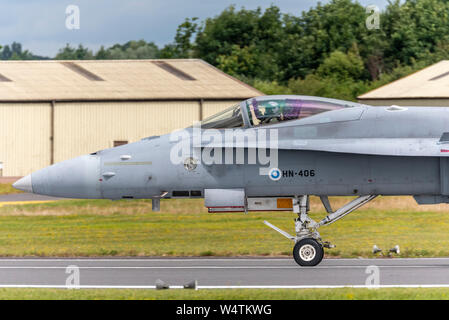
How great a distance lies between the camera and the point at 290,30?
241 ft

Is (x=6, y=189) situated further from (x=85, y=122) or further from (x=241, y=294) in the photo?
(x=241, y=294)

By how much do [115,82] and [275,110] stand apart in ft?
120

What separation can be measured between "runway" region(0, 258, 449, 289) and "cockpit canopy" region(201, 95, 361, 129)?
105 inches

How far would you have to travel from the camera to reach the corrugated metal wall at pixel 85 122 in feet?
157

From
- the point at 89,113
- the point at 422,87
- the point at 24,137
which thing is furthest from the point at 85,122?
the point at 422,87

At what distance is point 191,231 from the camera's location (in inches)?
821

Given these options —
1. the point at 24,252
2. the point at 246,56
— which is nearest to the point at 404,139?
the point at 24,252

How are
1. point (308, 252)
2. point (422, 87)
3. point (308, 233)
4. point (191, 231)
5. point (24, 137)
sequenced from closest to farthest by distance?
point (308, 252) < point (308, 233) < point (191, 231) < point (422, 87) < point (24, 137)

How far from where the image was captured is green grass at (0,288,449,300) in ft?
35.0

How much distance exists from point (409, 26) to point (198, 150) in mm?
58796

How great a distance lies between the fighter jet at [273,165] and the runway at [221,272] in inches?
34.9
